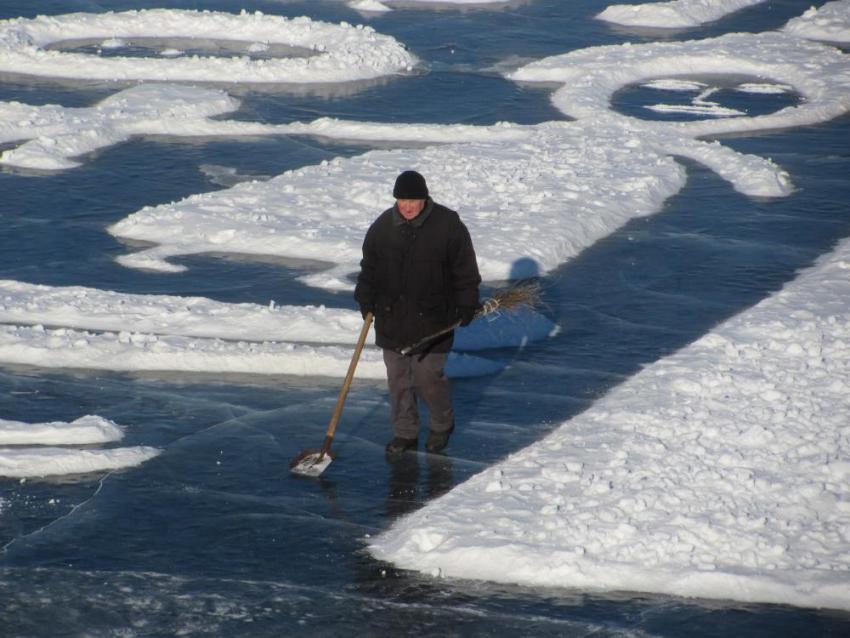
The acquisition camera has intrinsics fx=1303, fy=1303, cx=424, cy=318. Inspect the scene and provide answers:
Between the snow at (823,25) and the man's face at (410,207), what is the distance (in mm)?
19658

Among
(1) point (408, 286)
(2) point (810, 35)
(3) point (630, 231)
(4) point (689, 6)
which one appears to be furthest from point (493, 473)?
(4) point (689, 6)

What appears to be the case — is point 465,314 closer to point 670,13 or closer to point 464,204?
point 464,204

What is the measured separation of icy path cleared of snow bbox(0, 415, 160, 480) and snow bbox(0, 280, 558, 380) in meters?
1.38

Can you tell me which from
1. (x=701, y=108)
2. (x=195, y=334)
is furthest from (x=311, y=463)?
(x=701, y=108)

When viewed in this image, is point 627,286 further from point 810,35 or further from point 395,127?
point 810,35

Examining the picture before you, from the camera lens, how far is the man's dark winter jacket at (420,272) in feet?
24.7

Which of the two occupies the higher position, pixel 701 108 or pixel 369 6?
pixel 369 6

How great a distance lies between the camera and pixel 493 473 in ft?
24.2

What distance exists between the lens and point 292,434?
8172 millimetres

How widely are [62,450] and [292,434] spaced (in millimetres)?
1397

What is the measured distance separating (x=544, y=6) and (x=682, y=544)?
Answer: 24527 mm

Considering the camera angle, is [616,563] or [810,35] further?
[810,35]

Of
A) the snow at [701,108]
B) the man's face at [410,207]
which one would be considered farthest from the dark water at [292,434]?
the snow at [701,108]

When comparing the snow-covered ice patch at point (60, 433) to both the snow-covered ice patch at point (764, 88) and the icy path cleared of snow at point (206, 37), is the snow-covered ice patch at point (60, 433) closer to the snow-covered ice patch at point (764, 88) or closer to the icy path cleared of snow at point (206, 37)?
the icy path cleared of snow at point (206, 37)
